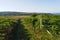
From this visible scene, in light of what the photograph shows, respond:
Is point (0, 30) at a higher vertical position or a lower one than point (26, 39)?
higher

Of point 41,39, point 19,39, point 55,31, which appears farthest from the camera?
point 55,31

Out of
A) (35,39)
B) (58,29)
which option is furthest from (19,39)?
(58,29)

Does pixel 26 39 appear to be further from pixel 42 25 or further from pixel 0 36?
pixel 42 25

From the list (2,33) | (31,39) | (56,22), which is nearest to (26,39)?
(31,39)

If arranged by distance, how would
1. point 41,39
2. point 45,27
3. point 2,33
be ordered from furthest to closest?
point 45,27 → point 41,39 → point 2,33

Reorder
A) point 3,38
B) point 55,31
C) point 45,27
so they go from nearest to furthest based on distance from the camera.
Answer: point 3,38, point 55,31, point 45,27

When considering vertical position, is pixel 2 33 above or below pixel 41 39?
above

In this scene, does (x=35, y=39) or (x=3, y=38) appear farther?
(x=35, y=39)

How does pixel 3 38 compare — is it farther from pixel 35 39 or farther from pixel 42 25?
pixel 42 25

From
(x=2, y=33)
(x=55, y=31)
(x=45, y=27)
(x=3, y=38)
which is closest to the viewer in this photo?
(x=3, y=38)
